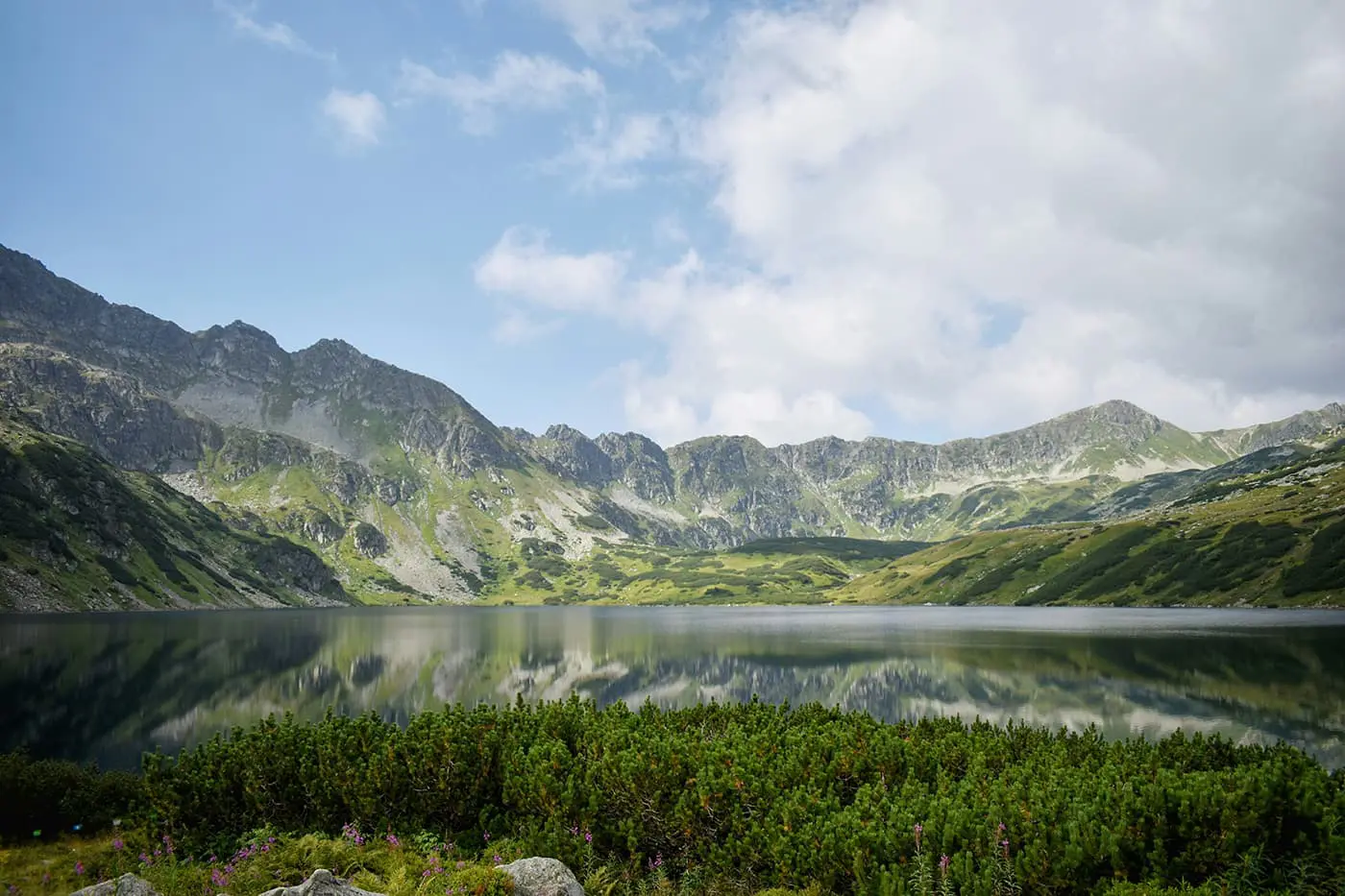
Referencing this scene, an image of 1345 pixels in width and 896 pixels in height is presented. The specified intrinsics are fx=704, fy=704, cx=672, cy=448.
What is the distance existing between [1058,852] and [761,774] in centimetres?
673

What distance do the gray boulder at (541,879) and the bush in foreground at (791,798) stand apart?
299cm

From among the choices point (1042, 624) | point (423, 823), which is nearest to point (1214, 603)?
point (1042, 624)

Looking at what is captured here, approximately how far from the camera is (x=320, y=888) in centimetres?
1096

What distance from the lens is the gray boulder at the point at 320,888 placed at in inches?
413

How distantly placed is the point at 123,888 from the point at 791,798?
13048 mm

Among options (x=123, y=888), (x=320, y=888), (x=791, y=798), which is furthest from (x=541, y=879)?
(x=123, y=888)

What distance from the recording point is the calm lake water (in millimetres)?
48812

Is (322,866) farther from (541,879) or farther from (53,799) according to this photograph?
(53,799)

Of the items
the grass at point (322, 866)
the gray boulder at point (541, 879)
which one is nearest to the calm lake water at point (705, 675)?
the grass at point (322, 866)

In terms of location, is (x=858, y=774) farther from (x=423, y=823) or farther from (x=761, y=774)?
(x=423, y=823)

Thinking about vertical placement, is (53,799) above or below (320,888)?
below

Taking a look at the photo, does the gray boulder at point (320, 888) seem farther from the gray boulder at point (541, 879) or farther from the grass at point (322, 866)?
the gray boulder at point (541, 879)

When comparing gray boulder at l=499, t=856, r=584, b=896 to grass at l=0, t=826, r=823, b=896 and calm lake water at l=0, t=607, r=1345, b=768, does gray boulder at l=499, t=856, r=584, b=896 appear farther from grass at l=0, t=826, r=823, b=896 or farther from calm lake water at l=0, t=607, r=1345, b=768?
Result: calm lake water at l=0, t=607, r=1345, b=768

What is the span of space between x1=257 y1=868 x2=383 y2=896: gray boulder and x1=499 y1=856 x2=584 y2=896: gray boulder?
2911 millimetres
